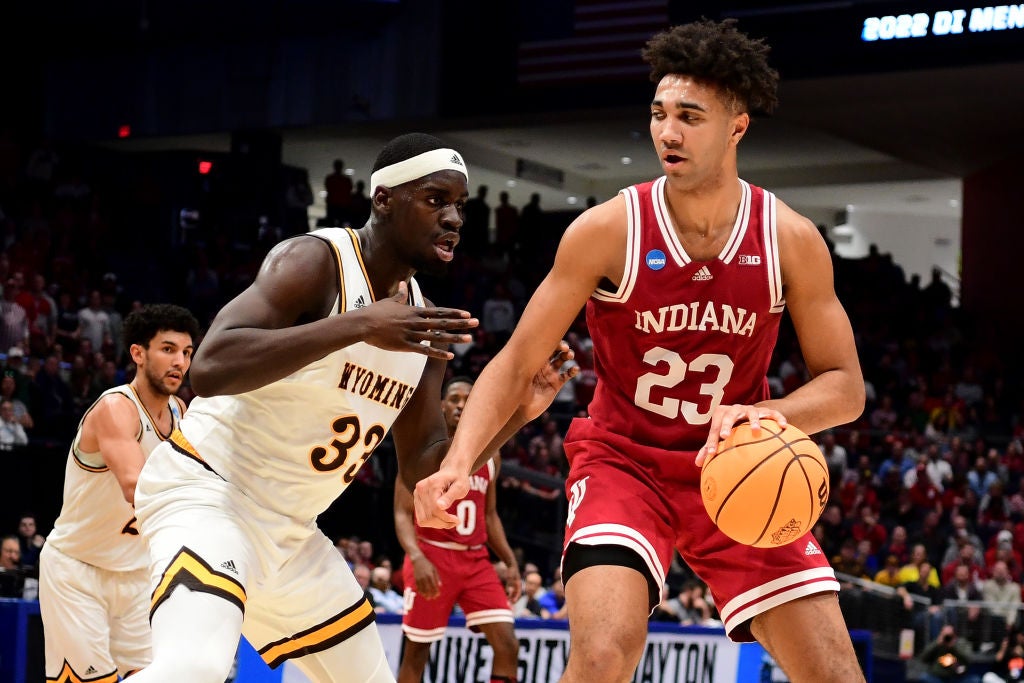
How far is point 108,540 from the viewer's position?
6.19 metres

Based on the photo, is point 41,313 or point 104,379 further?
point 41,313

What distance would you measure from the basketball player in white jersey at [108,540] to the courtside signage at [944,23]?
40.1 ft

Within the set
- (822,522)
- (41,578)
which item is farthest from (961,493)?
(41,578)

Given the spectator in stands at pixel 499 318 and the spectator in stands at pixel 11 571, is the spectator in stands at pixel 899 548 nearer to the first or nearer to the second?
the spectator in stands at pixel 499 318

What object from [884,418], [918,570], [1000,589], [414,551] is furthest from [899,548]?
[414,551]

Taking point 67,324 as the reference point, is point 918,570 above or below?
below

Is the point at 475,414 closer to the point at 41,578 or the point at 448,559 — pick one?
the point at 41,578

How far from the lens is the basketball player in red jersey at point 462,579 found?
8.30 metres

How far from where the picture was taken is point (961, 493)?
17031 millimetres

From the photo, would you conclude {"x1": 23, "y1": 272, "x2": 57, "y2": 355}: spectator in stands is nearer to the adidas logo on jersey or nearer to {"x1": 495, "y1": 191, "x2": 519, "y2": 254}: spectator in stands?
{"x1": 495, "y1": 191, "x2": 519, "y2": 254}: spectator in stands

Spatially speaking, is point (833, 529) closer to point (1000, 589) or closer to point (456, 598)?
point (1000, 589)

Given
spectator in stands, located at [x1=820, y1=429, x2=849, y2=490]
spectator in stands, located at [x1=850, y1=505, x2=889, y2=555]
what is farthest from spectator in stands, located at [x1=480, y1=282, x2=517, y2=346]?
spectator in stands, located at [x1=850, y1=505, x2=889, y2=555]

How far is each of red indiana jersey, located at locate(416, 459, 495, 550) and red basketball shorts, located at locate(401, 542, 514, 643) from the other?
5 centimetres

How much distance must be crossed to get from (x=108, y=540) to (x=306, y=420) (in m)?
2.23
